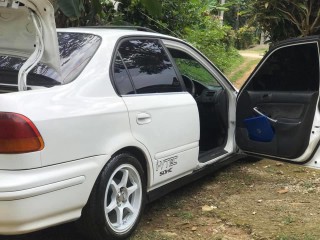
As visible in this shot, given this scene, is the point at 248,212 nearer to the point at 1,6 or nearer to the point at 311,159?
the point at 311,159

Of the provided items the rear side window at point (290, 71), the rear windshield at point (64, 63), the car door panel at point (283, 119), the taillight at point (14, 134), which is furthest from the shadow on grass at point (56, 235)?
the rear side window at point (290, 71)

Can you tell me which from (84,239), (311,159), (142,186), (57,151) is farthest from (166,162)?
(311,159)

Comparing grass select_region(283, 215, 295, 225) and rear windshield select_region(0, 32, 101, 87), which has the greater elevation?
rear windshield select_region(0, 32, 101, 87)

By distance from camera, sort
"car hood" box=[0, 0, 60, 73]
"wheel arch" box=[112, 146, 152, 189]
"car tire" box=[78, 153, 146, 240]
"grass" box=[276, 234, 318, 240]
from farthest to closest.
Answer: "grass" box=[276, 234, 318, 240] → "wheel arch" box=[112, 146, 152, 189] → "car tire" box=[78, 153, 146, 240] → "car hood" box=[0, 0, 60, 73]

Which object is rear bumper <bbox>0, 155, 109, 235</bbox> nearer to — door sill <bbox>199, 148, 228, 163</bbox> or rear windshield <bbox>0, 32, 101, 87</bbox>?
rear windshield <bbox>0, 32, 101, 87</bbox>

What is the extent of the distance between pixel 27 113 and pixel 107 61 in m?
0.97

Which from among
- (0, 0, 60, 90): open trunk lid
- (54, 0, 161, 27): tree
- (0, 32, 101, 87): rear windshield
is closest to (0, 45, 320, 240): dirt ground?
(0, 32, 101, 87): rear windshield

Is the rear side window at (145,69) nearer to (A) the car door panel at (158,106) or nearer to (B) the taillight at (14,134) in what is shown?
(A) the car door panel at (158,106)

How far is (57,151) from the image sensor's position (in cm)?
298

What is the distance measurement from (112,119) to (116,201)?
65cm

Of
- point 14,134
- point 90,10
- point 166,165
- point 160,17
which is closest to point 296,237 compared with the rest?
point 166,165

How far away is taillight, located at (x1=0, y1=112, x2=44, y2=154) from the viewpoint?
285cm

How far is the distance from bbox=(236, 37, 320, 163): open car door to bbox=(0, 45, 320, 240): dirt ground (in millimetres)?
449

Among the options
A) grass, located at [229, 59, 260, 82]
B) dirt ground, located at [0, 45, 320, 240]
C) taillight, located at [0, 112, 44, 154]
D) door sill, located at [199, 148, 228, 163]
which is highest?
taillight, located at [0, 112, 44, 154]
